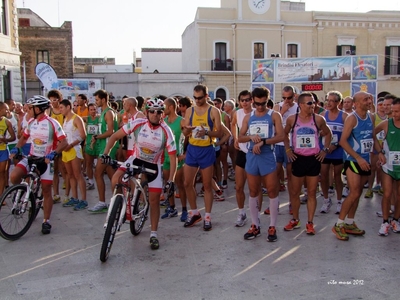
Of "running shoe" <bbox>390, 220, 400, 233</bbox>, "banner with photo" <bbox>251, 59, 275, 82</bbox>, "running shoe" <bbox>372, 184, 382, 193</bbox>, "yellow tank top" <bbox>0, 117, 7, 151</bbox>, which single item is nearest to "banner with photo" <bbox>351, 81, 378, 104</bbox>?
"banner with photo" <bbox>251, 59, 275, 82</bbox>

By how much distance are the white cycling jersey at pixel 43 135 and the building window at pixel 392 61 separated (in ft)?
→ 117

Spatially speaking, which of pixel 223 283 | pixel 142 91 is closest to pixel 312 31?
pixel 142 91

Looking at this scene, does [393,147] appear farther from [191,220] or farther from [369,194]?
[191,220]

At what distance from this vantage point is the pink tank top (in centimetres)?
579

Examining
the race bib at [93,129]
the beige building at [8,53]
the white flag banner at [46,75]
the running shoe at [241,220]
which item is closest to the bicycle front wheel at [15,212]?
the race bib at [93,129]

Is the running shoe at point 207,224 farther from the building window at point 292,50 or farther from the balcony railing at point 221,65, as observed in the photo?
the building window at point 292,50

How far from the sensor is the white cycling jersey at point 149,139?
5434mm

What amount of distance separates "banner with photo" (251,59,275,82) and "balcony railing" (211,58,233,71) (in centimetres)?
1100

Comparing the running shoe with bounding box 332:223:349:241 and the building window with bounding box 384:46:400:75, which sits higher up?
the building window with bounding box 384:46:400:75

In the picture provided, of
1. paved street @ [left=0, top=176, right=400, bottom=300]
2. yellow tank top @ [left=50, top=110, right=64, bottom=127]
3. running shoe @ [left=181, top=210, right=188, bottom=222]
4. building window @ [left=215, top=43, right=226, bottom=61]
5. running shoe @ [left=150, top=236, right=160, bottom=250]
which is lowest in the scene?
paved street @ [left=0, top=176, right=400, bottom=300]

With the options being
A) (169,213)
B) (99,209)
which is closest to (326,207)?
(169,213)

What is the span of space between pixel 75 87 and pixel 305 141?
19818mm

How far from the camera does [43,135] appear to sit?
6.18m

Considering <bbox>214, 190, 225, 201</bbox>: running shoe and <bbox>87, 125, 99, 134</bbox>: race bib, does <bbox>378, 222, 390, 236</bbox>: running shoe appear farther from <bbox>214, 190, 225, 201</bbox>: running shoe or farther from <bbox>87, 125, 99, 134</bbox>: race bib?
<bbox>87, 125, 99, 134</bbox>: race bib
